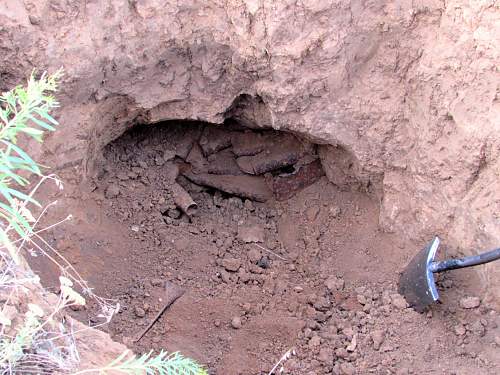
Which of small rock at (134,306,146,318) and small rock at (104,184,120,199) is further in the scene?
small rock at (104,184,120,199)

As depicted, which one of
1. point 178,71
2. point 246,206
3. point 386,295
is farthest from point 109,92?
point 386,295

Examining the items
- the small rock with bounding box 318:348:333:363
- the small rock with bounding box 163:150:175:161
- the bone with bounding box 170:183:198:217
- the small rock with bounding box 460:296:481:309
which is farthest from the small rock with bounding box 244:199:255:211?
the small rock with bounding box 460:296:481:309

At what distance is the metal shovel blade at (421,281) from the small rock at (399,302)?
0.02 metres

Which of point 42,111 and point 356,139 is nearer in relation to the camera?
point 42,111

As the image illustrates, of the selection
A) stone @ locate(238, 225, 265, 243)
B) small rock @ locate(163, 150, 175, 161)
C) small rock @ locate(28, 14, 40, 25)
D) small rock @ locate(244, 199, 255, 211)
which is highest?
small rock @ locate(28, 14, 40, 25)

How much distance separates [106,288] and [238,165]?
3.98 ft

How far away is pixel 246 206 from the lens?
396cm

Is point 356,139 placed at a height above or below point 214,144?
above

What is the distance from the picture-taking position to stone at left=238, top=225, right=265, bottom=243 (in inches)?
147

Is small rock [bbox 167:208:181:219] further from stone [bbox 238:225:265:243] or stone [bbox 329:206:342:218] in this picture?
stone [bbox 329:206:342:218]

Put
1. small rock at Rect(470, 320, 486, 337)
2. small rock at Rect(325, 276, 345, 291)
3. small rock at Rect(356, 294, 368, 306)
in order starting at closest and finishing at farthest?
Result: small rock at Rect(470, 320, 486, 337) < small rock at Rect(356, 294, 368, 306) < small rock at Rect(325, 276, 345, 291)

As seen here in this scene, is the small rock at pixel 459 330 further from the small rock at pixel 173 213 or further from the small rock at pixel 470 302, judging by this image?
the small rock at pixel 173 213

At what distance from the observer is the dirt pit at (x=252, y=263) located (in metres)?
2.93

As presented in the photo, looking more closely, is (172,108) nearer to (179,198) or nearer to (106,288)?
(179,198)
